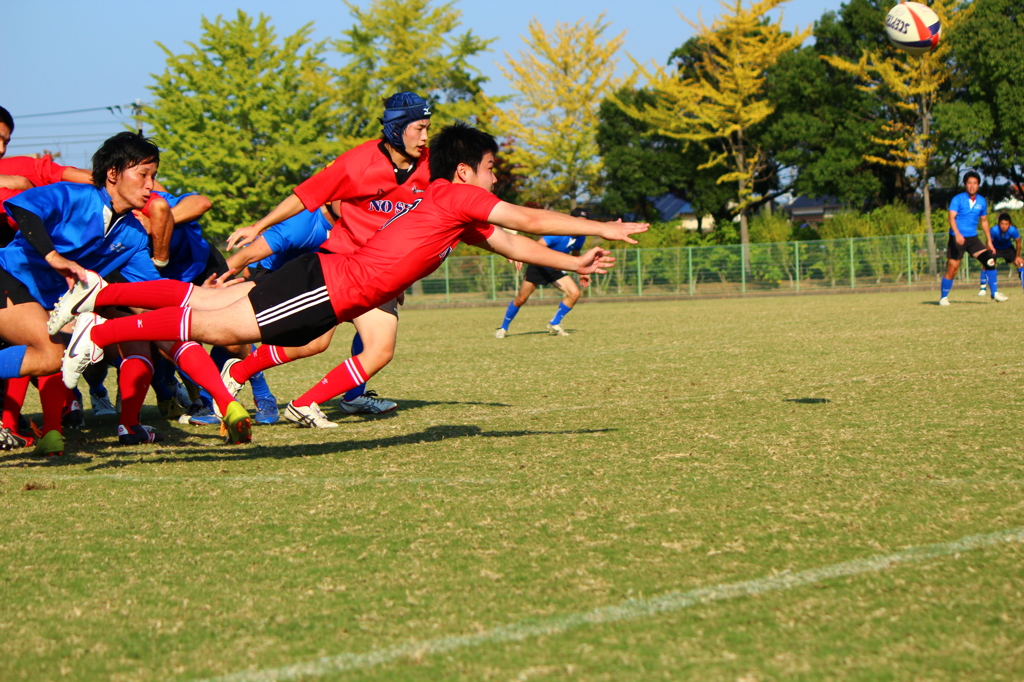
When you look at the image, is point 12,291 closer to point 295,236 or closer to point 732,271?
point 295,236

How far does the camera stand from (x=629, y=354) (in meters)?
11.1

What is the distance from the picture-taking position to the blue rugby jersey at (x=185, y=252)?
6.86 metres

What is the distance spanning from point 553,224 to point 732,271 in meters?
28.1

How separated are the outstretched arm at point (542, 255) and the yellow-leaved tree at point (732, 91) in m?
30.3

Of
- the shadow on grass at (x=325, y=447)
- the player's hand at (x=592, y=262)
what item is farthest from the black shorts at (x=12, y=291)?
the player's hand at (x=592, y=262)

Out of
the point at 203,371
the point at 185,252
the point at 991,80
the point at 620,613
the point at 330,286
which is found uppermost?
the point at 991,80

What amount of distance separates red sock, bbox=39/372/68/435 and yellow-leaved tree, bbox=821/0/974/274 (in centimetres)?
2874

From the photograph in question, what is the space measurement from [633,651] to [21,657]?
5.42 ft

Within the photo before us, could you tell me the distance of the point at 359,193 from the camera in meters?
6.12

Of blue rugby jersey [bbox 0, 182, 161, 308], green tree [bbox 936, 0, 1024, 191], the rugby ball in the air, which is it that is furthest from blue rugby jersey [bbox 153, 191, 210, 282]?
green tree [bbox 936, 0, 1024, 191]

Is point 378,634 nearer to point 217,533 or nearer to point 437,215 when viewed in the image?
point 217,533

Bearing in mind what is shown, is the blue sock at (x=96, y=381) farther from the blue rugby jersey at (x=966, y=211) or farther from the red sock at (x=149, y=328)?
the blue rugby jersey at (x=966, y=211)

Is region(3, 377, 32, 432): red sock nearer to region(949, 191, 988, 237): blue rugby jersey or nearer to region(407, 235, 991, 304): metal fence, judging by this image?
region(949, 191, 988, 237): blue rugby jersey

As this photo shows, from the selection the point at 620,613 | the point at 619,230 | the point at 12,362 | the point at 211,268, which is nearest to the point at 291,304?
the point at 619,230
